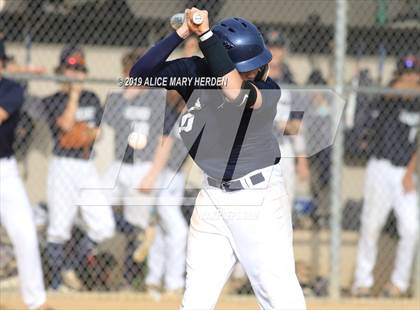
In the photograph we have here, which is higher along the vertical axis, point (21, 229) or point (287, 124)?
point (21, 229)

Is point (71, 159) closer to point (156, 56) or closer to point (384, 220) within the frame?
point (384, 220)

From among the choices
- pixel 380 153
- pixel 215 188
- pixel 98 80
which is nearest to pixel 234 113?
pixel 215 188

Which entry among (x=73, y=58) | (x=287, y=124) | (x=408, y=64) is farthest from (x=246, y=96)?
(x=408, y=64)

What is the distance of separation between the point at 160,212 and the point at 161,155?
471mm

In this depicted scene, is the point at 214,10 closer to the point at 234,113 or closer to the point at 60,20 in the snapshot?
the point at 60,20

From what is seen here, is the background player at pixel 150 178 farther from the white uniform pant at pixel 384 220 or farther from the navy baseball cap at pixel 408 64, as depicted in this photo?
the navy baseball cap at pixel 408 64

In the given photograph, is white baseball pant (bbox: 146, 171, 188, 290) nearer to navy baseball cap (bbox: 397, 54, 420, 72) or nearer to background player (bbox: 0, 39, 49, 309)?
background player (bbox: 0, 39, 49, 309)

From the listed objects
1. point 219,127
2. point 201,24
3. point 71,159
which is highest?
point 201,24

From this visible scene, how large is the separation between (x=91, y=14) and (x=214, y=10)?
1.10 meters

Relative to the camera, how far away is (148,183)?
802 centimetres

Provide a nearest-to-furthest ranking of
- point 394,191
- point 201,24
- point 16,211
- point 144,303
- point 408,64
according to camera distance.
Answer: point 201,24 < point 16,211 < point 144,303 < point 394,191 < point 408,64

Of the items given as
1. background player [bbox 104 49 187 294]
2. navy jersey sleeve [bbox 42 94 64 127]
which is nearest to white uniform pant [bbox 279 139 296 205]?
background player [bbox 104 49 187 294]

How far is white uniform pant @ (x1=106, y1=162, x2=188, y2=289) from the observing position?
26.1 ft

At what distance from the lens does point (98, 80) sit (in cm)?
773
